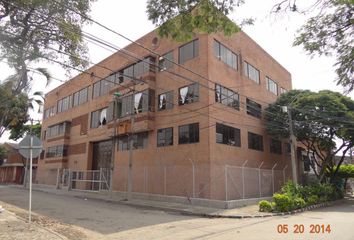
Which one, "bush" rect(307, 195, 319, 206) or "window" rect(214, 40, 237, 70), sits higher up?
"window" rect(214, 40, 237, 70)

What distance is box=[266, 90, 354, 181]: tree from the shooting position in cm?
2727

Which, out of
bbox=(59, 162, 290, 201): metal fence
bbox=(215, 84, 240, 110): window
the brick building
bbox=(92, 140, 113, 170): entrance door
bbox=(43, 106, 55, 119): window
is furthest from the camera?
the brick building

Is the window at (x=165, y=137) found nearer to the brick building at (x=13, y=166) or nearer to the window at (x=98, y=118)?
the window at (x=98, y=118)

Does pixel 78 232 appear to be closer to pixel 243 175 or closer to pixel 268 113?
pixel 243 175

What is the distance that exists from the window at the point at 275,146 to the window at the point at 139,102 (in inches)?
481

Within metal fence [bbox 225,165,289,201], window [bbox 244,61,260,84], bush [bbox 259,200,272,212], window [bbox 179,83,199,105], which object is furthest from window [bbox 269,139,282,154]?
bush [bbox 259,200,272,212]

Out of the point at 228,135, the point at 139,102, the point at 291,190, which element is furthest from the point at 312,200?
the point at 139,102

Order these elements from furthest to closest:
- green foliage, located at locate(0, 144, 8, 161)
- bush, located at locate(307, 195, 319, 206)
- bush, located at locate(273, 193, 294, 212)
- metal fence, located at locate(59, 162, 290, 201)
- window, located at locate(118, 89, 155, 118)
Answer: green foliage, located at locate(0, 144, 8, 161)
window, located at locate(118, 89, 155, 118)
metal fence, located at locate(59, 162, 290, 201)
bush, located at locate(307, 195, 319, 206)
bush, located at locate(273, 193, 294, 212)

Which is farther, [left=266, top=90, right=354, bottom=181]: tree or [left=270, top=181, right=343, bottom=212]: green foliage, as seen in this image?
[left=266, top=90, right=354, bottom=181]: tree

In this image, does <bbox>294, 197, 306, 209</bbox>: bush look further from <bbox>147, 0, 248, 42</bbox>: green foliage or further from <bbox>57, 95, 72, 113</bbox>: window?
<bbox>57, 95, 72, 113</bbox>: window

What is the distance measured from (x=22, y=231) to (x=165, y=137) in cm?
1633

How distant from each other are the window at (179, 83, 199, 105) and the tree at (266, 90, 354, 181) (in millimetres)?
8582

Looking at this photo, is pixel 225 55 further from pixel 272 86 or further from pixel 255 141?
pixel 272 86

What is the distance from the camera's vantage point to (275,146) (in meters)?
32.0
